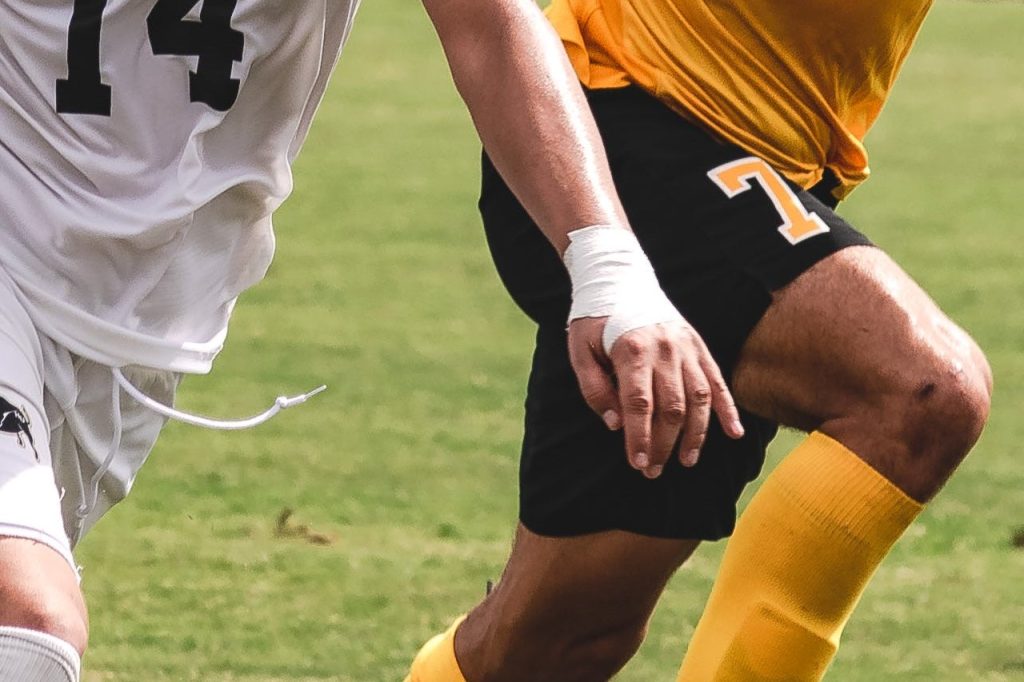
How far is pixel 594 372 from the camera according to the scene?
2.65 metres

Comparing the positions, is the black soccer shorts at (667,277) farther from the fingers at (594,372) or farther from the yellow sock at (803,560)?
the fingers at (594,372)

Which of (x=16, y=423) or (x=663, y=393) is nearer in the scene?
(x=663, y=393)

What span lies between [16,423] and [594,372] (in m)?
0.85

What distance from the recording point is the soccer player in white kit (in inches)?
112

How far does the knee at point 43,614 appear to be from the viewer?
2.79 metres

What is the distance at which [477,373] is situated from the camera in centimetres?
765

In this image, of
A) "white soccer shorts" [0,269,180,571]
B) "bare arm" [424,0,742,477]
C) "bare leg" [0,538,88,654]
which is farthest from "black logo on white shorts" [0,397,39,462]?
"bare arm" [424,0,742,477]

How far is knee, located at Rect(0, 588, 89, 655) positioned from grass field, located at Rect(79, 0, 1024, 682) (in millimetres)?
1815

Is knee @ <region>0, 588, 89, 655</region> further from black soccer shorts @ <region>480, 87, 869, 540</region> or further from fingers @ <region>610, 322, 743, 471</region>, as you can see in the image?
black soccer shorts @ <region>480, 87, 869, 540</region>

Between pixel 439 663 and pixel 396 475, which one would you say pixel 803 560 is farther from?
pixel 396 475

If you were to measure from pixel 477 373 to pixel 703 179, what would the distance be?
157 inches

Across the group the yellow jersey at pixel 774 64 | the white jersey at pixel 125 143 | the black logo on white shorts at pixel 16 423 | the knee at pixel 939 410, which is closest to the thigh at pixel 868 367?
the knee at pixel 939 410

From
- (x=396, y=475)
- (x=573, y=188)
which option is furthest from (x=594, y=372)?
(x=396, y=475)

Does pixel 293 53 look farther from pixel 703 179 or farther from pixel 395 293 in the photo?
pixel 395 293
